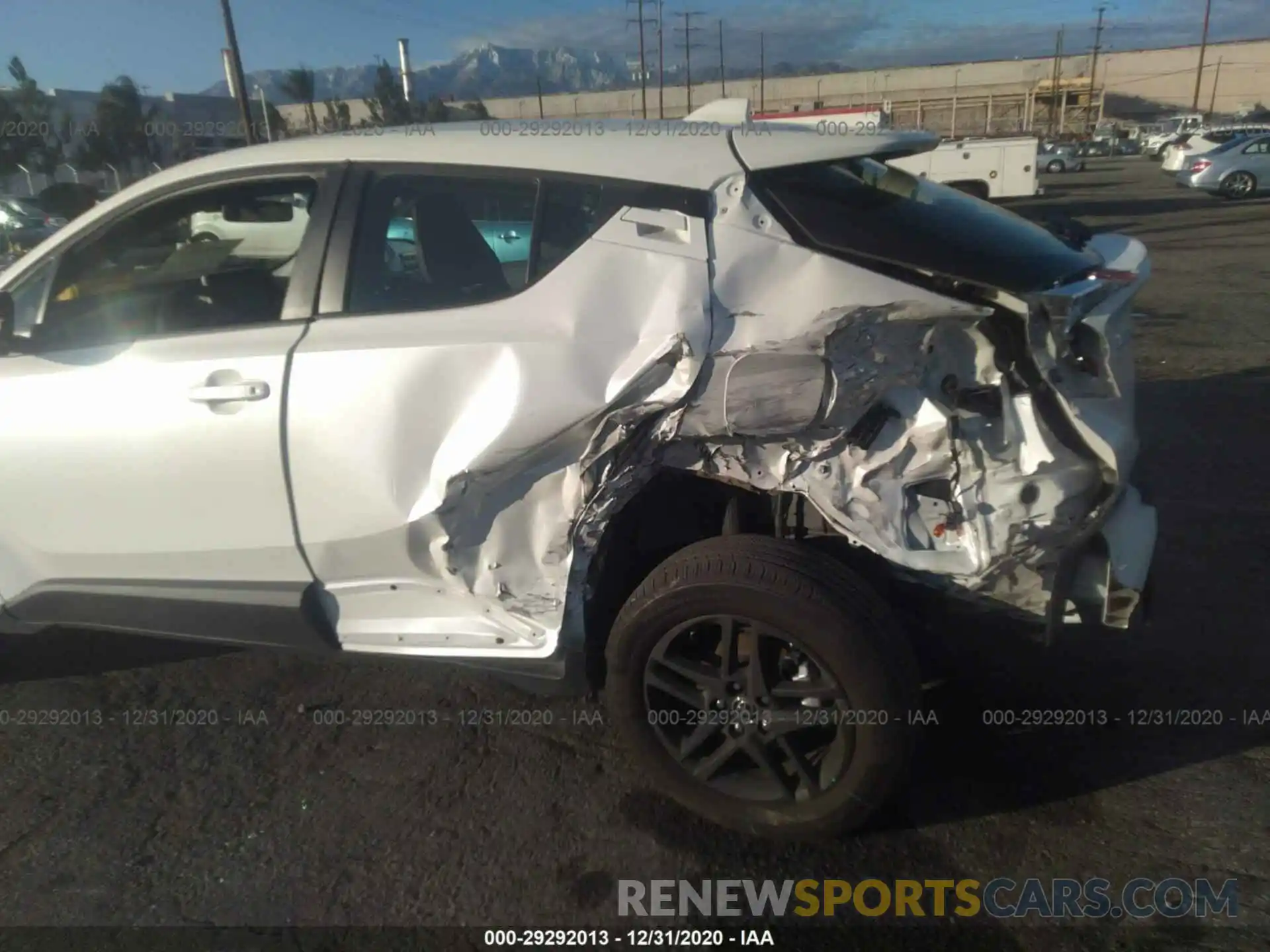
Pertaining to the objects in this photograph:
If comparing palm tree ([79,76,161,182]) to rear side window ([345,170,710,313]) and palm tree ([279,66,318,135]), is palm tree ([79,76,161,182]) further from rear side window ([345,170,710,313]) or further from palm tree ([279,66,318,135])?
rear side window ([345,170,710,313])

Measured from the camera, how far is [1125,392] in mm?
2512

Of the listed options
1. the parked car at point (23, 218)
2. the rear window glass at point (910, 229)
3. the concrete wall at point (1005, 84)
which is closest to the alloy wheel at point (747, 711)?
the rear window glass at point (910, 229)

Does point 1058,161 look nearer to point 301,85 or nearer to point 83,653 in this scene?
point 301,85

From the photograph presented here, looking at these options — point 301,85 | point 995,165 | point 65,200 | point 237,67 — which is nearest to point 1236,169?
point 995,165

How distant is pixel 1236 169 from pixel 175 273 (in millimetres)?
25991

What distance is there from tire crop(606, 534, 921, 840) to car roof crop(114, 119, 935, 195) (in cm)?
103

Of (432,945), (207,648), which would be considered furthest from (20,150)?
(432,945)

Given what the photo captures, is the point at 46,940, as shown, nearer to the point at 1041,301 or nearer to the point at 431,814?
the point at 431,814

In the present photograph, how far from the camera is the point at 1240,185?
2280cm

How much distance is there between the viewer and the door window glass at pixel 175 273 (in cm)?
288

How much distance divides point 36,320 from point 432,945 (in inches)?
93.3

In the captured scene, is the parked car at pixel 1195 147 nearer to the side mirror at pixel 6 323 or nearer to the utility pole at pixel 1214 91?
the side mirror at pixel 6 323

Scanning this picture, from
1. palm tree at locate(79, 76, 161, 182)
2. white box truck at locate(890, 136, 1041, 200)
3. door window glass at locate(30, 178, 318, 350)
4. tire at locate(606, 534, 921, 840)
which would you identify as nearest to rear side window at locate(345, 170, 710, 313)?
door window glass at locate(30, 178, 318, 350)

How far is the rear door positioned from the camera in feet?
7.98
